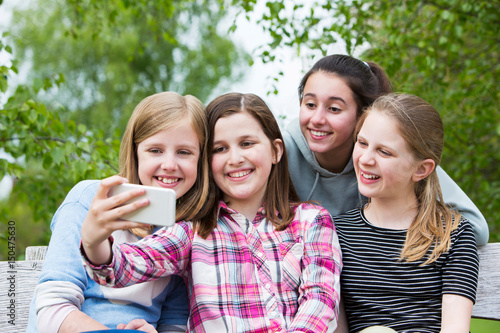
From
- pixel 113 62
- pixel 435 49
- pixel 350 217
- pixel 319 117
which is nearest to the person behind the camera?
pixel 350 217

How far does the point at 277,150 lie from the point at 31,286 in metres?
1.21

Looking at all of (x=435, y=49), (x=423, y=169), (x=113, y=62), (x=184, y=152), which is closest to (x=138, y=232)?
(x=184, y=152)

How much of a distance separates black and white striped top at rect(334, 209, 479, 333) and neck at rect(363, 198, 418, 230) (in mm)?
40

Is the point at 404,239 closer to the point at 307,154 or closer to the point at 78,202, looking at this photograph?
the point at 307,154

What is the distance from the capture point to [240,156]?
1.88m

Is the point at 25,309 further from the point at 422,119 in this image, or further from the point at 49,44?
the point at 49,44

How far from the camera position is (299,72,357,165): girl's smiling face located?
2283 mm

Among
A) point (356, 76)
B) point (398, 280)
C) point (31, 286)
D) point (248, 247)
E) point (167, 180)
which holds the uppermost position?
point (356, 76)

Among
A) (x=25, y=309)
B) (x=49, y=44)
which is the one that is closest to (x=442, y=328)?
(x=25, y=309)

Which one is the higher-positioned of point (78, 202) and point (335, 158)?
point (335, 158)

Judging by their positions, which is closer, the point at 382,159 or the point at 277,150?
the point at 382,159

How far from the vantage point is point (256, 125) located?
196 cm

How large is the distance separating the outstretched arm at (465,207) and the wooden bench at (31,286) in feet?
0.39

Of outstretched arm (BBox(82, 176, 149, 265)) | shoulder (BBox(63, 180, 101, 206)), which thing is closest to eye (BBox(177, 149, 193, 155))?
shoulder (BBox(63, 180, 101, 206))
